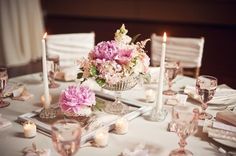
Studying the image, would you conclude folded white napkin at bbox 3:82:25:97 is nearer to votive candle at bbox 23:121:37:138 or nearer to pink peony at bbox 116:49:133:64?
votive candle at bbox 23:121:37:138

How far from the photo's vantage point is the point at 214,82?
1511 millimetres

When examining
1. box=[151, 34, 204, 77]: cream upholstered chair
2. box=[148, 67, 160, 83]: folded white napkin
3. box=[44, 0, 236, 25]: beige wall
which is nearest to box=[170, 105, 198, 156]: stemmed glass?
box=[148, 67, 160, 83]: folded white napkin

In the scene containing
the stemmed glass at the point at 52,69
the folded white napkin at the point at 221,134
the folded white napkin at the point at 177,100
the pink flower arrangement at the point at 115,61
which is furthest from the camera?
the stemmed glass at the point at 52,69

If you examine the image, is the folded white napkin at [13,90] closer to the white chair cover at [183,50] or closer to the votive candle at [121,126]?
the votive candle at [121,126]

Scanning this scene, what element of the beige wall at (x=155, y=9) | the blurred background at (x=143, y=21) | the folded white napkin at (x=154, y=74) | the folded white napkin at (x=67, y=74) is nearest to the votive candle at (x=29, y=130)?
the folded white napkin at (x=67, y=74)

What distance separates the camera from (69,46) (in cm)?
268

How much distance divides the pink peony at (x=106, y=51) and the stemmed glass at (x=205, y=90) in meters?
0.41

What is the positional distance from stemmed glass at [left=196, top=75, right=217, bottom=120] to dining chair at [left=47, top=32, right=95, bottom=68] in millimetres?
1291

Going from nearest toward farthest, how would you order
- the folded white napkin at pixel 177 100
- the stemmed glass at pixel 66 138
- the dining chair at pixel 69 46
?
the stemmed glass at pixel 66 138 → the folded white napkin at pixel 177 100 → the dining chair at pixel 69 46

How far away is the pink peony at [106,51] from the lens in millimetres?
1428

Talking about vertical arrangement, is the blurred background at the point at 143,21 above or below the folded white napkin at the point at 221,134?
above

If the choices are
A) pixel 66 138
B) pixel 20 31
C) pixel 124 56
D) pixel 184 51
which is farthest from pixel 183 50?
pixel 20 31

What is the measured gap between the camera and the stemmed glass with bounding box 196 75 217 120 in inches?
58.2

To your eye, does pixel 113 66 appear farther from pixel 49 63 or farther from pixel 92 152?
pixel 49 63
